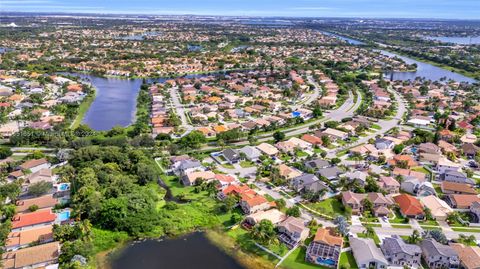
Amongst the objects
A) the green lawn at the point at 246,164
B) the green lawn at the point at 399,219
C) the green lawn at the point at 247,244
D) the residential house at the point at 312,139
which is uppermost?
the residential house at the point at 312,139

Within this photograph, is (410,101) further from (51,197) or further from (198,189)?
(51,197)

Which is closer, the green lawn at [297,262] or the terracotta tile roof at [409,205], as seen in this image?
the green lawn at [297,262]

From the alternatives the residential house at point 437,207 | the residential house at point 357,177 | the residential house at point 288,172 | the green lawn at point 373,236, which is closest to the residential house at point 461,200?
the residential house at point 437,207

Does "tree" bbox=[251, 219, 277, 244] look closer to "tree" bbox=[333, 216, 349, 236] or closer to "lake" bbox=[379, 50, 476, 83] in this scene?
"tree" bbox=[333, 216, 349, 236]

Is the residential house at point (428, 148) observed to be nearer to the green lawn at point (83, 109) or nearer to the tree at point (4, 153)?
the green lawn at point (83, 109)

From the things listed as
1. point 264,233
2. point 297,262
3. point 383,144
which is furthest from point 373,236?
point 383,144

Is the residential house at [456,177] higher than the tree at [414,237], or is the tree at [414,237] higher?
the residential house at [456,177]

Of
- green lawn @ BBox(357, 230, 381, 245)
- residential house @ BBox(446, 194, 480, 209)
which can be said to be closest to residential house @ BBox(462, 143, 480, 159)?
residential house @ BBox(446, 194, 480, 209)

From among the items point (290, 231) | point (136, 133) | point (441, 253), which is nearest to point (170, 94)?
point (136, 133)
